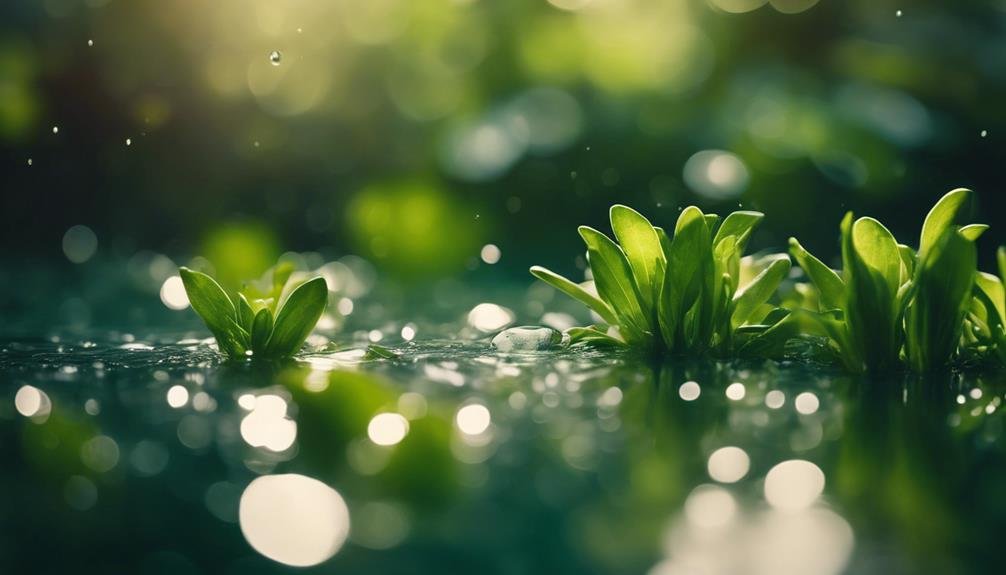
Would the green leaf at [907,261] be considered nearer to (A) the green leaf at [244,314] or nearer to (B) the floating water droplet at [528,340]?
(B) the floating water droplet at [528,340]

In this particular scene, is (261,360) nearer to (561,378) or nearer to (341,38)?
(561,378)

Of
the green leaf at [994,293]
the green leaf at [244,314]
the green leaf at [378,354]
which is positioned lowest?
the green leaf at [378,354]

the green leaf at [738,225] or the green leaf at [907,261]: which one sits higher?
the green leaf at [738,225]

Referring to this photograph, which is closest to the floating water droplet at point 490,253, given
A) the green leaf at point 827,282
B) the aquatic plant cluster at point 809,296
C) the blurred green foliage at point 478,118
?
the blurred green foliage at point 478,118

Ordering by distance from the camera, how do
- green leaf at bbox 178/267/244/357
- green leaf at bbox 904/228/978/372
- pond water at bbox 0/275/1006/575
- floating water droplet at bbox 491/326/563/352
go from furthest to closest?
floating water droplet at bbox 491/326/563/352 < green leaf at bbox 178/267/244/357 < green leaf at bbox 904/228/978/372 < pond water at bbox 0/275/1006/575

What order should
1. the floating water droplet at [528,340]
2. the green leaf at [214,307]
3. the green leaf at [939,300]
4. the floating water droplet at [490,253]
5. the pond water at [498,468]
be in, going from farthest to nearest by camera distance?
1. the floating water droplet at [490,253]
2. the floating water droplet at [528,340]
3. the green leaf at [214,307]
4. the green leaf at [939,300]
5. the pond water at [498,468]

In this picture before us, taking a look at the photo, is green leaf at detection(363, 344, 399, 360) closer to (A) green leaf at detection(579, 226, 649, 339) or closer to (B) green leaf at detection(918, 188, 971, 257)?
(A) green leaf at detection(579, 226, 649, 339)

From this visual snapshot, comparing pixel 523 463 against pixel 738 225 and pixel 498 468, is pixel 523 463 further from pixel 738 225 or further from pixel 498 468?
pixel 738 225

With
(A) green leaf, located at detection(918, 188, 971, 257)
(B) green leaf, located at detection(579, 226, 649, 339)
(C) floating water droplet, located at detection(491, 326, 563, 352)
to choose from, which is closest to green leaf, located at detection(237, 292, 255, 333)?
(C) floating water droplet, located at detection(491, 326, 563, 352)
